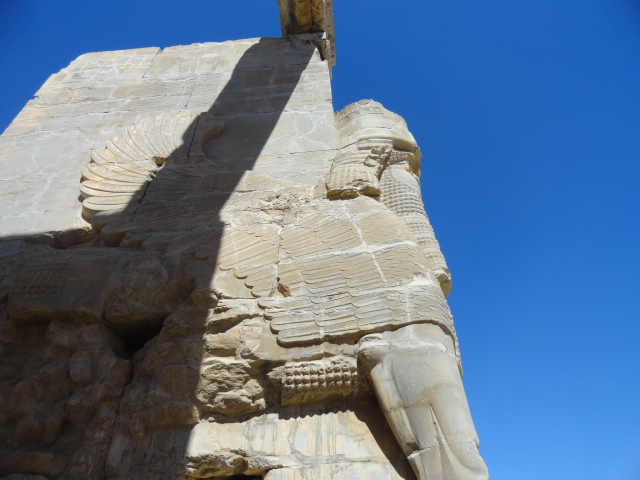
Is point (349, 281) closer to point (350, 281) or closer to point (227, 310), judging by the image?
point (350, 281)

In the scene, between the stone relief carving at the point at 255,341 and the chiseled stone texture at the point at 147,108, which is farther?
the chiseled stone texture at the point at 147,108

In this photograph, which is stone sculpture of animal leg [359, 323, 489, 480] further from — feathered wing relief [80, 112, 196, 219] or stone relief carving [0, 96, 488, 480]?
feathered wing relief [80, 112, 196, 219]

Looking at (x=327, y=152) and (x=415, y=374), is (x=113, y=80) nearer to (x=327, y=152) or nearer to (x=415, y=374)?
(x=327, y=152)

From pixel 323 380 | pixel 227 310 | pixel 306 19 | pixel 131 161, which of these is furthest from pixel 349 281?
pixel 306 19

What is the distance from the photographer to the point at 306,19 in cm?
557

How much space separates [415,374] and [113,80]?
15.2ft

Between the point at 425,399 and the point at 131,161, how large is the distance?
2.98 m

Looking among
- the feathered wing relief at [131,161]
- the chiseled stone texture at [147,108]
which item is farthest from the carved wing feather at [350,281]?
the feathered wing relief at [131,161]

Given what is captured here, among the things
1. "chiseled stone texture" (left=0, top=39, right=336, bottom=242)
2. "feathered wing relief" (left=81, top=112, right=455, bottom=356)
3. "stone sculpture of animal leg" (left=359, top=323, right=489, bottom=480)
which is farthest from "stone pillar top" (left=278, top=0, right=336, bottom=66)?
"stone sculpture of animal leg" (left=359, top=323, right=489, bottom=480)

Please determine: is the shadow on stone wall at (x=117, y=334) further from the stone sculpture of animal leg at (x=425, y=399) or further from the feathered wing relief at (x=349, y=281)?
the stone sculpture of animal leg at (x=425, y=399)

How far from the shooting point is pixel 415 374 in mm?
2080

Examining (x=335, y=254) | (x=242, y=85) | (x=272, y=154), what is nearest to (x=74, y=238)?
(x=272, y=154)

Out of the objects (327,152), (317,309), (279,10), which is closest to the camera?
(317,309)

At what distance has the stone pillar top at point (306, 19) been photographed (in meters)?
5.53
